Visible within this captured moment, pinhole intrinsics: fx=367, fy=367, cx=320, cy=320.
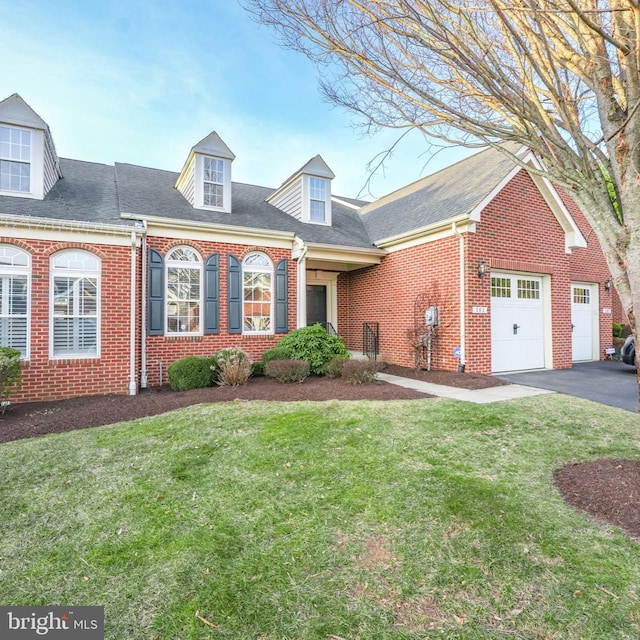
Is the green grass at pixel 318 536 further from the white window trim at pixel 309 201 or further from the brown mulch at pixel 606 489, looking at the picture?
the white window trim at pixel 309 201

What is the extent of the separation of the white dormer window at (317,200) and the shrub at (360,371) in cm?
585

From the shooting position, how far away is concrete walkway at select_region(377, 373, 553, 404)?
22.0 ft

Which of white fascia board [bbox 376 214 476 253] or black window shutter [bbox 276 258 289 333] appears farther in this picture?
black window shutter [bbox 276 258 289 333]

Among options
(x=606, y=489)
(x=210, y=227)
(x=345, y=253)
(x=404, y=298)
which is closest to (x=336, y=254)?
(x=345, y=253)

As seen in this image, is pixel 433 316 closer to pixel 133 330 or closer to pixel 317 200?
pixel 317 200

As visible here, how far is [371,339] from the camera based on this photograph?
39.3 feet

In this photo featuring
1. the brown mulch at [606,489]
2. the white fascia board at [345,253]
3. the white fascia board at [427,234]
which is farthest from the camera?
the white fascia board at [345,253]

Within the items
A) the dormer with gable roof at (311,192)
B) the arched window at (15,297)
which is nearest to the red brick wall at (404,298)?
the dormer with gable roof at (311,192)

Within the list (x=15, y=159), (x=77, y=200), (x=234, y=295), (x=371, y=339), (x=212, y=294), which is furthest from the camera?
(x=371, y=339)

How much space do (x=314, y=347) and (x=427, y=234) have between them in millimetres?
4267

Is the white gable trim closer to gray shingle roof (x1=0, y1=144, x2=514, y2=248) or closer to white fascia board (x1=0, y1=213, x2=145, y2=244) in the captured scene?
gray shingle roof (x1=0, y1=144, x2=514, y2=248)

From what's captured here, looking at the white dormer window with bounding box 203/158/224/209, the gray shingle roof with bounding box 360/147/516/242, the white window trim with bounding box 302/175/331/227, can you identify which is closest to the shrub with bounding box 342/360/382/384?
the gray shingle roof with bounding box 360/147/516/242

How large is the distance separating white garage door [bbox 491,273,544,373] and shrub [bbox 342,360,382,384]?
345 cm

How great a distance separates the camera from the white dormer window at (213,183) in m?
10.3
